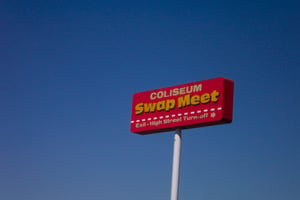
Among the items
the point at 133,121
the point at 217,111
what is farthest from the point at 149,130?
the point at 217,111

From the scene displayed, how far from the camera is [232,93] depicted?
50375 millimetres

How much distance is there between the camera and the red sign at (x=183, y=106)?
4994 cm

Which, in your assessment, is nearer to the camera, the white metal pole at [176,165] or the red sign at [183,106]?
the red sign at [183,106]

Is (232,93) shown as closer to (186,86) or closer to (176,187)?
(186,86)

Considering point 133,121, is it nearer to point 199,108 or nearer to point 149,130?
point 149,130

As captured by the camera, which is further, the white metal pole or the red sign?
the white metal pole

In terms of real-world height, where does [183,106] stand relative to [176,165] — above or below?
above

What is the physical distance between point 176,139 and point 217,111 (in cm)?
340

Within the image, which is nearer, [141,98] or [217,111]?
[217,111]

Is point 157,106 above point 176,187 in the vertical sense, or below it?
above

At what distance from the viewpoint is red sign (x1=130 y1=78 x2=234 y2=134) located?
49938mm

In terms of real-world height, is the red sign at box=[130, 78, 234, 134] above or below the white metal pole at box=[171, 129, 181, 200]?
above

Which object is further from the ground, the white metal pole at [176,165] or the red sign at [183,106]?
the red sign at [183,106]

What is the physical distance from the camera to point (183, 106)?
5134 centimetres
